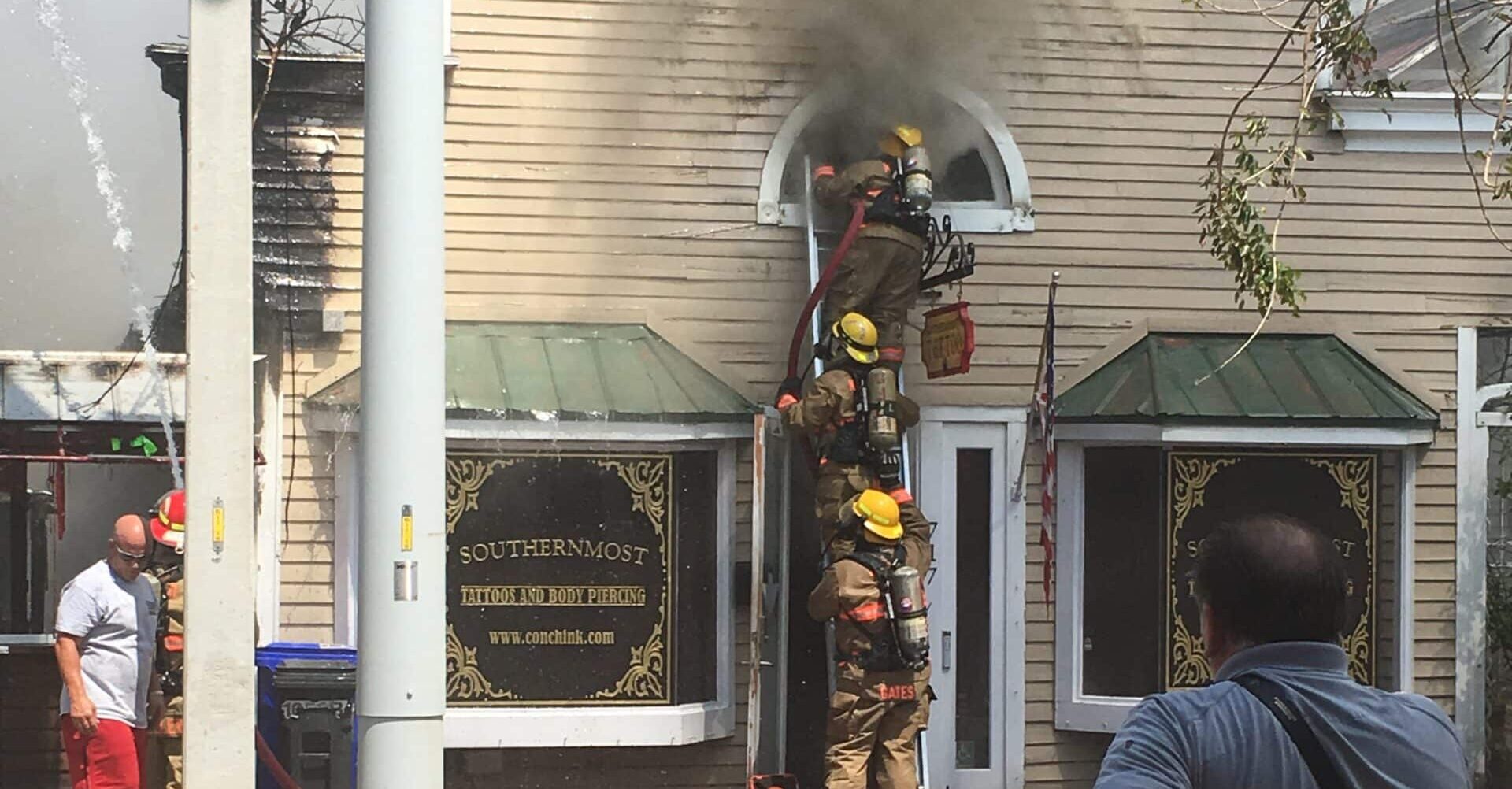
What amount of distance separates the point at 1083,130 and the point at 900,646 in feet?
10.3

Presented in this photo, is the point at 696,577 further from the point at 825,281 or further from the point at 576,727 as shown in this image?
the point at 825,281

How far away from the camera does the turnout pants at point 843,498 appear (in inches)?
317

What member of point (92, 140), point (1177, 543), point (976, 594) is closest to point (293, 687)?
point (92, 140)

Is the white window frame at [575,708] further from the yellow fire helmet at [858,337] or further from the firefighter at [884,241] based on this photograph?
the firefighter at [884,241]

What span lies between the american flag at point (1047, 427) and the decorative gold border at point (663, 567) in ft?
6.47

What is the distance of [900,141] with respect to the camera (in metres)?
8.43

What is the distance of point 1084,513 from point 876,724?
1.91 meters

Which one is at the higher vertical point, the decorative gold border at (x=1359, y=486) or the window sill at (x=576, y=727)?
the decorative gold border at (x=1359, y=486)

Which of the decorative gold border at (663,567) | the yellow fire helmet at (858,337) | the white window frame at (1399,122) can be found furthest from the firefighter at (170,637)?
the white window frame at (1399,122)

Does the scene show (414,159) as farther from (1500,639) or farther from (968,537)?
(1500,639)

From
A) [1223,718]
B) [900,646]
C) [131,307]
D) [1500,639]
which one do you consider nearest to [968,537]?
[900,646]

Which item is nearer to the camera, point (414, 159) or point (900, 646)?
point (414, 159)

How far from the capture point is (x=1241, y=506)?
888cm

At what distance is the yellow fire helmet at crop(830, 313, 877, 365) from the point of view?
810 centimetres
